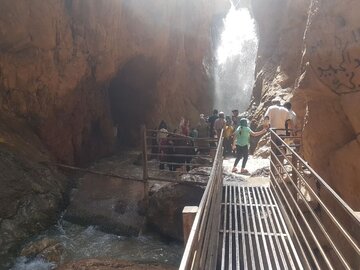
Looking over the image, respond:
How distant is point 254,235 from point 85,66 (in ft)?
32.4

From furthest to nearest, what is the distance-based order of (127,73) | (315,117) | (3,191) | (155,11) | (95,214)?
(127,73) < (155,11) < (95,214) < (3,191) < (315,117)

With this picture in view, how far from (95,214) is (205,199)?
694 centimetres

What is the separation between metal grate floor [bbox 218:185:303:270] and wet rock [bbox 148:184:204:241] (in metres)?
1.70

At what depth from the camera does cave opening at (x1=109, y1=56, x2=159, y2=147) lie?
62.4 feet

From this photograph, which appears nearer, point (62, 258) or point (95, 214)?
point (62, 258)

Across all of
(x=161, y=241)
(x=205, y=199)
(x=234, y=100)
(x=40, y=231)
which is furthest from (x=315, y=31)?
(x=234, y=100)

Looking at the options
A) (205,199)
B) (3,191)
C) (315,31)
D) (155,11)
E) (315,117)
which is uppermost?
(155,11)

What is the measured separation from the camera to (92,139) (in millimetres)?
15281

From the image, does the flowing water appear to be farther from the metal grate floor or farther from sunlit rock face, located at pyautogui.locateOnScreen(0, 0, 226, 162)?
sunlit rock face, located at pyautogui.locateOnScreen(0, 0, 226, 162)

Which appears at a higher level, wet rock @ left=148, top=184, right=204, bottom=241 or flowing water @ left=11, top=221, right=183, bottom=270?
wet rock @ left=148, top=184, right=204, bottom=241

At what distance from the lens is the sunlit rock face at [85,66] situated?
35.9 ft

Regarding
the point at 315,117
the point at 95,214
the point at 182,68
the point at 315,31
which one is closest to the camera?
the point at 315,31

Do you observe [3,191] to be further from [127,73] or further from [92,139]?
[127,73]

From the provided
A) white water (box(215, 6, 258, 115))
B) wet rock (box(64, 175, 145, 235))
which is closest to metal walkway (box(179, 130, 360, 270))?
wet rock (box(64, 175, 145, 235))
